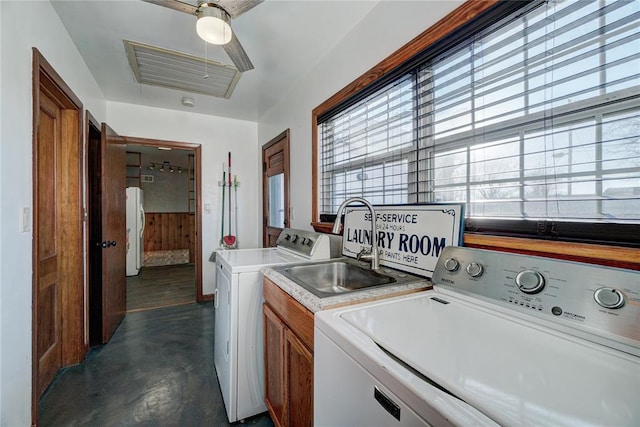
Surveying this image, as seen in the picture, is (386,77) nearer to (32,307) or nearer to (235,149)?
(32,307)

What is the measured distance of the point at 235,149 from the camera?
379cm

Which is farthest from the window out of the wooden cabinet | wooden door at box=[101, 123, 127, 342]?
wooden door at box=[101, 123, 127, 342]

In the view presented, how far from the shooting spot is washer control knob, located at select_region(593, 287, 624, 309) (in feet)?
2.13

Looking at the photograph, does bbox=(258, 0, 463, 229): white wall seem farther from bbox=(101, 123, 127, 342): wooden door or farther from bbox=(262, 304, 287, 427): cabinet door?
bbox=(101, 123, 127, 342): wooden door

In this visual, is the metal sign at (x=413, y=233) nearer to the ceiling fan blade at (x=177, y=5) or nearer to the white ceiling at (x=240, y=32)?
the white ceiling at (x=240, y=32)

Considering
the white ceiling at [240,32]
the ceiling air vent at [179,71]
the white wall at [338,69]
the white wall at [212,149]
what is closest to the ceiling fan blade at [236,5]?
the white ceiling at [240,32]

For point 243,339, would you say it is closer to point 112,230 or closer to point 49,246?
point 49,246

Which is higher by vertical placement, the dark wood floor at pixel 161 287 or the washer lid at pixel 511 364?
the washer lid at pixel 511 364

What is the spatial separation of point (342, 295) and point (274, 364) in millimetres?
665

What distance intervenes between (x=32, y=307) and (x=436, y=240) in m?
1.97

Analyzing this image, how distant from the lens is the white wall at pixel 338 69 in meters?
1.42

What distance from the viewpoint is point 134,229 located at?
4918 mm

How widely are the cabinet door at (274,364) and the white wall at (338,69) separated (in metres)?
1.17

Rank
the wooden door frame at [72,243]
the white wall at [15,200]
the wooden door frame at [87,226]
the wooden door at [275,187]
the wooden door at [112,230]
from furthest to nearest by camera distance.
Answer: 1. the wooden door at [275,187]
2. the wooden door at [112,230]
3. the wooden door frame at [87,226]
4. the wooden door frame at [72,243]
5. the white wall at [15,200]
